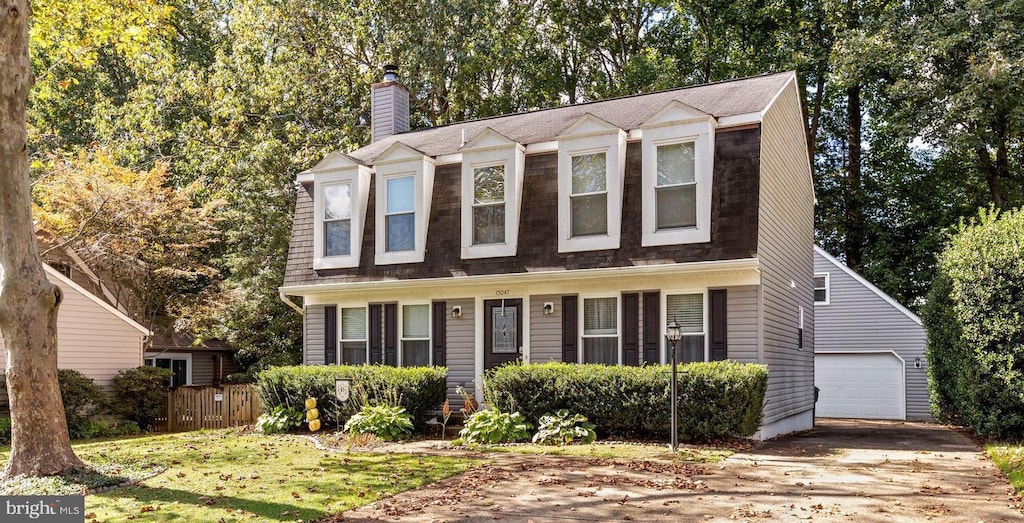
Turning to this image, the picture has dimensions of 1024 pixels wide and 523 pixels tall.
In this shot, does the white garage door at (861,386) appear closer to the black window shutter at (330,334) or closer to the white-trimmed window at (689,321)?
the white-trimmed window at (689,321)

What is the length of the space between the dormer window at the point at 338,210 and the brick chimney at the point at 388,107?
3185 millimetres

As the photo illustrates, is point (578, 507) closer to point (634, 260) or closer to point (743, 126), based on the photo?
point (634, 260)

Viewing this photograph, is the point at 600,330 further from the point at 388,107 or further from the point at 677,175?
Result: the point at 388,107

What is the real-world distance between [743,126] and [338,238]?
8.03m

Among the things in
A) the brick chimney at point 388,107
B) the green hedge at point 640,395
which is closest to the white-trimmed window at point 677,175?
the green hedge at point 640,395

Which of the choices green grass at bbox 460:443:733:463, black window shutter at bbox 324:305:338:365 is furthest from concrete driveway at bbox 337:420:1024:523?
black window shutter at bbox 324:305:338:365

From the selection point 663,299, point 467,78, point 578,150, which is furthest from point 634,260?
point 467,78

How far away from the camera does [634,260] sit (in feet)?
44.1

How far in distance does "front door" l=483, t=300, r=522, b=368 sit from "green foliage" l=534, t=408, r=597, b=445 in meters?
2.19

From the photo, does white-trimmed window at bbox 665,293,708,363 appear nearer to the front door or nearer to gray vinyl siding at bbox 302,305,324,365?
the front door

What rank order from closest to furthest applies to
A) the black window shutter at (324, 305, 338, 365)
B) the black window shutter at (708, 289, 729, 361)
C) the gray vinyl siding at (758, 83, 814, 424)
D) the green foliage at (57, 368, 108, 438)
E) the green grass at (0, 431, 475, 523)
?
the green grass at (0, 431, 475, 523) < the black window shutter at (708, 289, 729, 361) < the gray vinyl siding at (758, 83, 814, 424) < the green foliage at (57, 368, 108, 438) < the black window shutter at (324, 305, 338, 365)

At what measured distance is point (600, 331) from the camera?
14.1 m

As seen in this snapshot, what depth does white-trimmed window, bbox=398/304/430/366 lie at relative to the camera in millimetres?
15602

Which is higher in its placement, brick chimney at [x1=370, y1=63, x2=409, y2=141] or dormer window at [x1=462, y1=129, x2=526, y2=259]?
brick chimney at [x1=370, y1=63, x2=409, y2=141]
